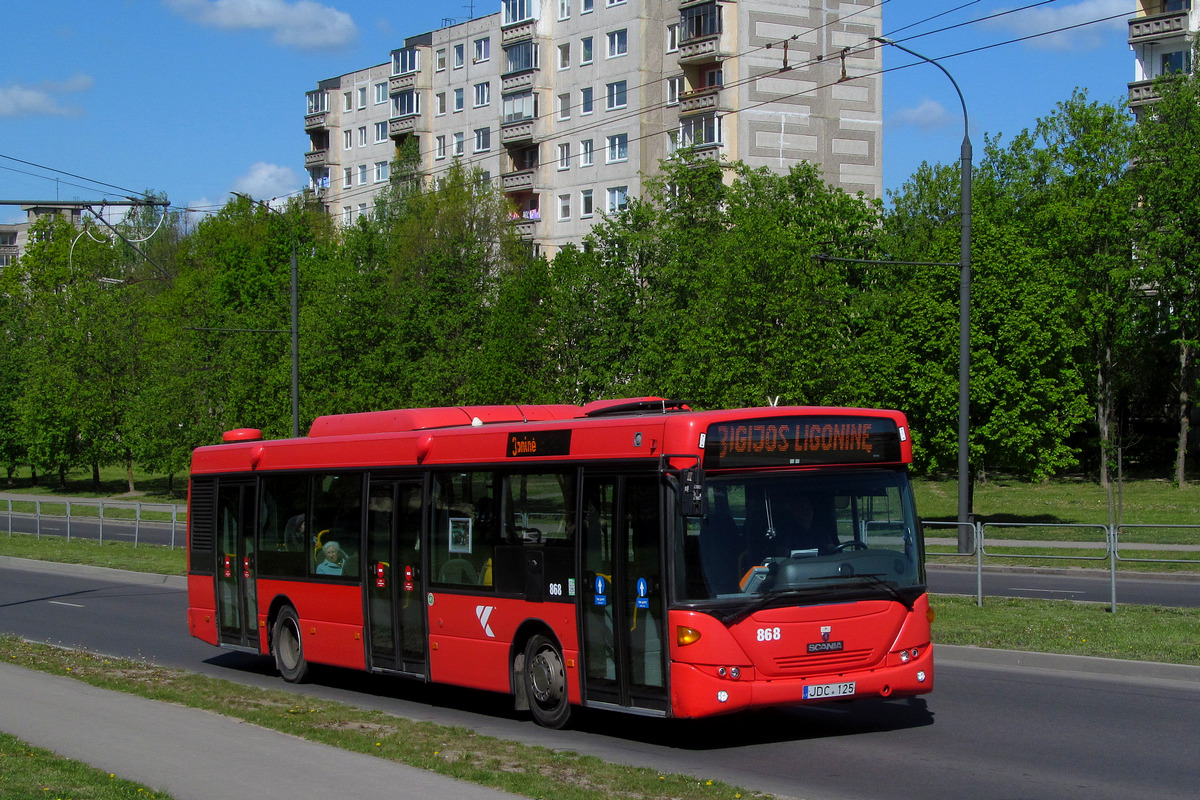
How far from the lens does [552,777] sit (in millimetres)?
8594

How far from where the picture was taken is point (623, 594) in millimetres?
10312

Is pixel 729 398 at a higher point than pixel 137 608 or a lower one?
higher

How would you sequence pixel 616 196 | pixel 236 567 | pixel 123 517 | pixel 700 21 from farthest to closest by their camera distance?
pixel 616 196, pixel 700 21, pixel 123 517, pixel 236 567

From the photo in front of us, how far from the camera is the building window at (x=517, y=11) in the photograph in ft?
247

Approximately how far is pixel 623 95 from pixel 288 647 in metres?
57.3

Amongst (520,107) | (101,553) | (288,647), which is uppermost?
(520,107)

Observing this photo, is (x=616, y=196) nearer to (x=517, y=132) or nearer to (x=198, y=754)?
(x=517, y=132)

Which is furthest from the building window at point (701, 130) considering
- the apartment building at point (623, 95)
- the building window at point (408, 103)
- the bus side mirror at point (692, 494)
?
the bus side mirror at point (692, 494)

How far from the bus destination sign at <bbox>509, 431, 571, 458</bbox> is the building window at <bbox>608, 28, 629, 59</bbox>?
60074mm

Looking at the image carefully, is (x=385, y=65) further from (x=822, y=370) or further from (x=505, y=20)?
(x=822, y=370)

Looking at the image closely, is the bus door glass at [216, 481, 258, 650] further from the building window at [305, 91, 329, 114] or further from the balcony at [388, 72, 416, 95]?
the building window at [305, 91, 329, 114]

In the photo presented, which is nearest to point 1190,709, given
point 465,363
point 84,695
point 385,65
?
point 84,695

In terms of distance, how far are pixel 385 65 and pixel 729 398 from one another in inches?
2445

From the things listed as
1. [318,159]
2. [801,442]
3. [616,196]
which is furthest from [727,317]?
[318,159]
